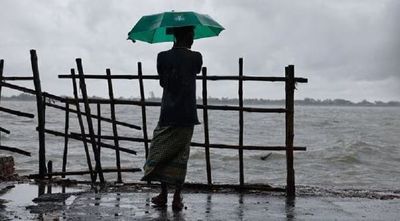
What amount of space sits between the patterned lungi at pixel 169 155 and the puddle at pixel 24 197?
117cm

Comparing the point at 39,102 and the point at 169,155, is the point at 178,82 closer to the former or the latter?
the point at 169,155

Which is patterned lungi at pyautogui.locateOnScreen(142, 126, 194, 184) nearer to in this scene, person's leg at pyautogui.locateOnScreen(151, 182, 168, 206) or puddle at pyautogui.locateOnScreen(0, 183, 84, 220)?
person's leg at pyautogui.locateOnScreen(151, 182, 168, 206)

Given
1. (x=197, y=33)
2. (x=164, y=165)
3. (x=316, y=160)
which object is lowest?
(x=316, y=160)

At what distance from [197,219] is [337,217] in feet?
5.29

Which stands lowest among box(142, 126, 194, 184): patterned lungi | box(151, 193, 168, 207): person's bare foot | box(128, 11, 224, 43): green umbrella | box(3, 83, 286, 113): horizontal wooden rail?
box(151, 193, 168, 207): person's bare foot

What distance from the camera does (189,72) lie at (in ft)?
19.3

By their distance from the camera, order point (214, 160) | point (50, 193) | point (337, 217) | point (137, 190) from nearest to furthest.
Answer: point (337, 217)
point (50, 193)
point (137, 190)
point (214, 160)

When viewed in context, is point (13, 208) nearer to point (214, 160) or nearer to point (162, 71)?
point (162, 71)

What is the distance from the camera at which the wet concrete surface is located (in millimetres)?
5820

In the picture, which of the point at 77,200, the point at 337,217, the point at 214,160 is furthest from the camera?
the point at 214,160

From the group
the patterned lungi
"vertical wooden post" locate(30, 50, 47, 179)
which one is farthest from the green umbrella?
"vertical wooden post" locate(30, 50, 47, 179)

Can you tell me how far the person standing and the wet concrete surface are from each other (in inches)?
17.7

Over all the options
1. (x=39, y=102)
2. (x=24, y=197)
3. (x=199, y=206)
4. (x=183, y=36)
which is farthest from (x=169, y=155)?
(x=39, y=102)

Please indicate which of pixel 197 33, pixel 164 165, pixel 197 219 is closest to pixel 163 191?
pixel 164 165
